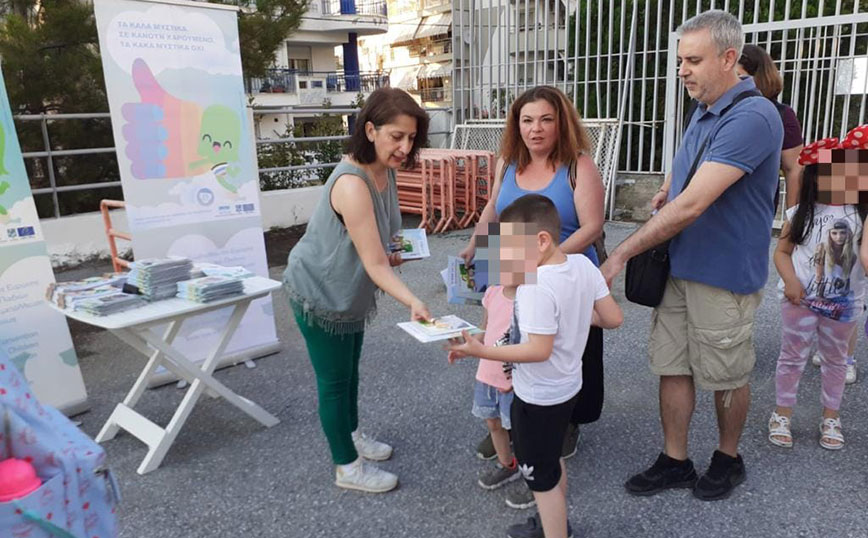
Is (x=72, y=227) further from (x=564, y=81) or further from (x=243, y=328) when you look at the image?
(x=564, y=81)

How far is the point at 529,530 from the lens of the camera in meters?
2.18

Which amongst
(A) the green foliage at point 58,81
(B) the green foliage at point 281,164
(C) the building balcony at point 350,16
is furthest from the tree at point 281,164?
(C) the building balcony at point 350,16

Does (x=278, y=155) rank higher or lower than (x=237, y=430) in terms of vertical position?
higher

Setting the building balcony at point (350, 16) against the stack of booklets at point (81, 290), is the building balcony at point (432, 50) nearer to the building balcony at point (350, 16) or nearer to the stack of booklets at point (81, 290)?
the building balcony at point (350, 16)

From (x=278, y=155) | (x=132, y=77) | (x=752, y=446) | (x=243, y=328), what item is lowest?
(x=752, y=446)

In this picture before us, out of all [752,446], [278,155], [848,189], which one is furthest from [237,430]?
[278,155]

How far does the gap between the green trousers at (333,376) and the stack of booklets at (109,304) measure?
84 centimetres

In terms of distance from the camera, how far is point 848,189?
2516 millimetres

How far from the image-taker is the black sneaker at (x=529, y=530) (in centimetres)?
217

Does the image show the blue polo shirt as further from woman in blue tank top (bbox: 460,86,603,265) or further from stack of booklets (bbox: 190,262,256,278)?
stack of booklets (bbox: 190,262,256,278)

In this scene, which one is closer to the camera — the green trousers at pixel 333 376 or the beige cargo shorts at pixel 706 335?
the beige cargo shorts at pixel 706 335

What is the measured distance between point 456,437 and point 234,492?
1014 millimetres

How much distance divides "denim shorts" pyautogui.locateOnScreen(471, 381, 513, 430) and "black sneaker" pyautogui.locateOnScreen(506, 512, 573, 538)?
A: 0.33 m

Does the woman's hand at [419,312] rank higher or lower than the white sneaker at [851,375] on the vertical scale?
higher
